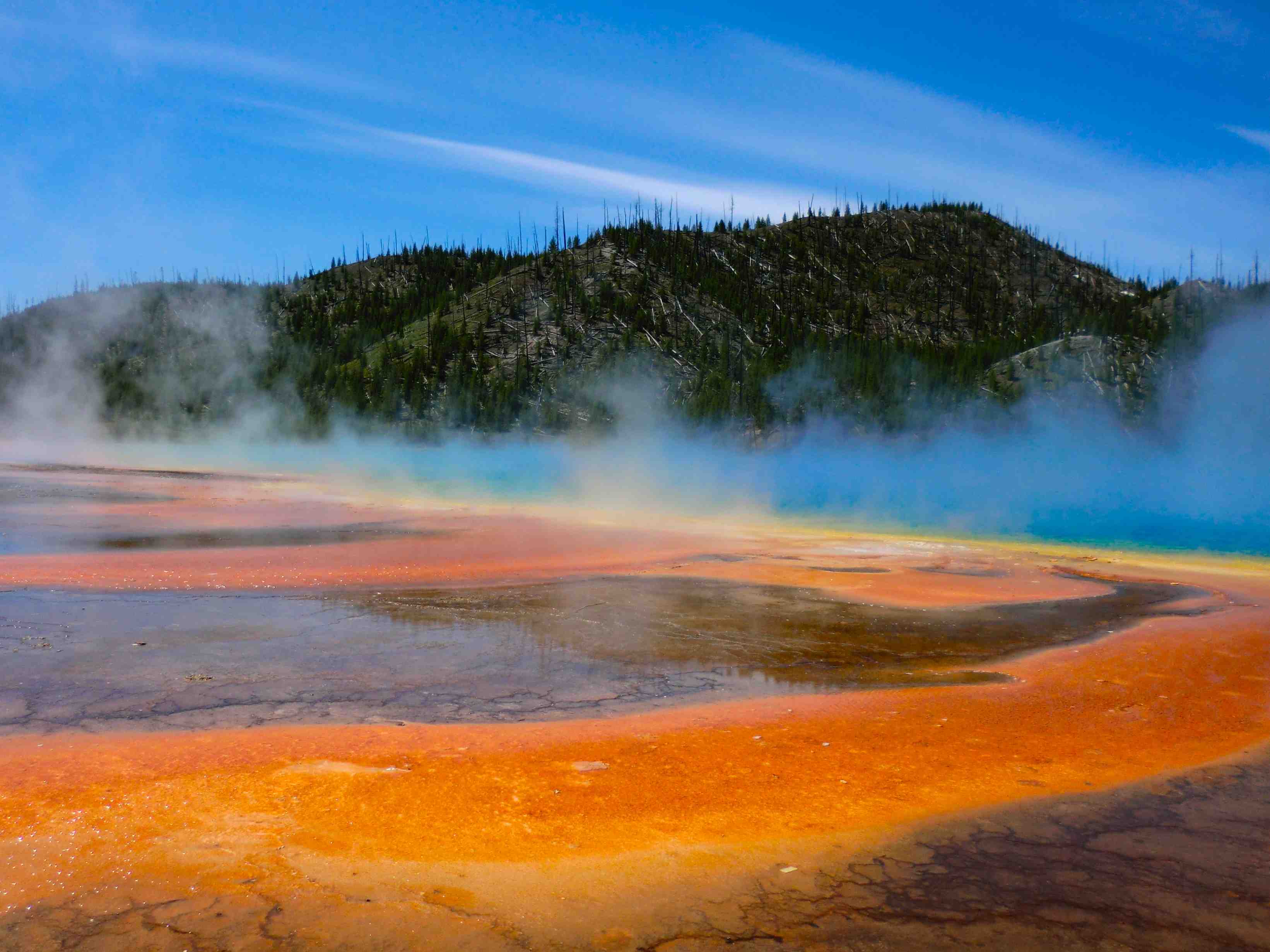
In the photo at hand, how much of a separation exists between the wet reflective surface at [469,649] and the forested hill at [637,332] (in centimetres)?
8077

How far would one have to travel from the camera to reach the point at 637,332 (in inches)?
4156

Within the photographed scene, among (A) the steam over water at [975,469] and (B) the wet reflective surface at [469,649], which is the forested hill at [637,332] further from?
(B) the wet reflective surface at [469,649]

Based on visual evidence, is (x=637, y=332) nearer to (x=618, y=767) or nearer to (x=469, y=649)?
(x=469, y=649)

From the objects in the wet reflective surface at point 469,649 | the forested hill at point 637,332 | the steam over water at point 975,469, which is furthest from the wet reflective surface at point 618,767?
the forested hill at point 637,332

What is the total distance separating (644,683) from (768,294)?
12145 cm

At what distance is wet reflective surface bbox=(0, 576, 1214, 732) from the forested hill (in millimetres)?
80775

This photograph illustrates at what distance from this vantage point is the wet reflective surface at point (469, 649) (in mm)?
8102

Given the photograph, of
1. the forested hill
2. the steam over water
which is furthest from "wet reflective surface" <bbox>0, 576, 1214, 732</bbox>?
the forested hill

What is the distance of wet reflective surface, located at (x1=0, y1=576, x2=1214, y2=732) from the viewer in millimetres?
8102

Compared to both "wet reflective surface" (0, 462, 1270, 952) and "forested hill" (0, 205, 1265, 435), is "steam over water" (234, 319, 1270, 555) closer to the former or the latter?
"forested hill" (0, 205, 1265, 435)

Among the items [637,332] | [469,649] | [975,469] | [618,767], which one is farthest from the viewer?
[637,332]

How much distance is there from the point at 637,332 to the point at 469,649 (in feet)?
318

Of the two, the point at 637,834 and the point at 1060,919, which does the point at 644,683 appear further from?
the point at 1060,919

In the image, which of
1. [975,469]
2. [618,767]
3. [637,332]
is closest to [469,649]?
[618,767]
